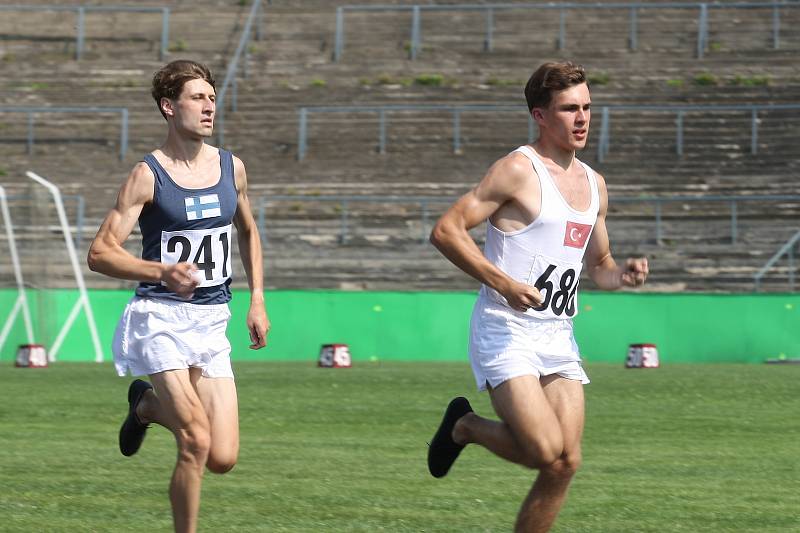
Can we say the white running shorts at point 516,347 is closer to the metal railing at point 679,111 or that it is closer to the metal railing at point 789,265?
the metal railing at point 789,265

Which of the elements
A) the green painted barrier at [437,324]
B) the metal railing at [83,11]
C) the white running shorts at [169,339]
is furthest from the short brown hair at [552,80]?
the metal railing at [83,11]

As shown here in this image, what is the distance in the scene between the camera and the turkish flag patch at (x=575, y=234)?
24.1 ft

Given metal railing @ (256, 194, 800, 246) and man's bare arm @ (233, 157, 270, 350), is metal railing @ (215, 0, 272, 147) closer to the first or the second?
metal railing @ (256, 194, 800, 246)

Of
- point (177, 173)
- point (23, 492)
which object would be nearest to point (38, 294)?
point (23, 492)

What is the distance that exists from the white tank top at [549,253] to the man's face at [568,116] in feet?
0.56

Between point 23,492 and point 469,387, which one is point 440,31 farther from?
point 23,492

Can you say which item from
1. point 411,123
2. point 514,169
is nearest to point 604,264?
point 514,169

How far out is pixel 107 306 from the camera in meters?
27.1

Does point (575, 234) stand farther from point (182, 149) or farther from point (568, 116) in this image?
point (182, 149)

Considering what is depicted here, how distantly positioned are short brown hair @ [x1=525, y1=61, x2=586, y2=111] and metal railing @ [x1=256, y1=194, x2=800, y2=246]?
24.1 metres

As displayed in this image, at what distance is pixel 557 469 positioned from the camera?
7215mm

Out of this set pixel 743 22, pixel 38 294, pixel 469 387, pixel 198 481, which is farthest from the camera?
pixel 743 22

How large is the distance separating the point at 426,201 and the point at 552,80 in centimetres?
2513

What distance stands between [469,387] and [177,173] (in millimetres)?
12410
